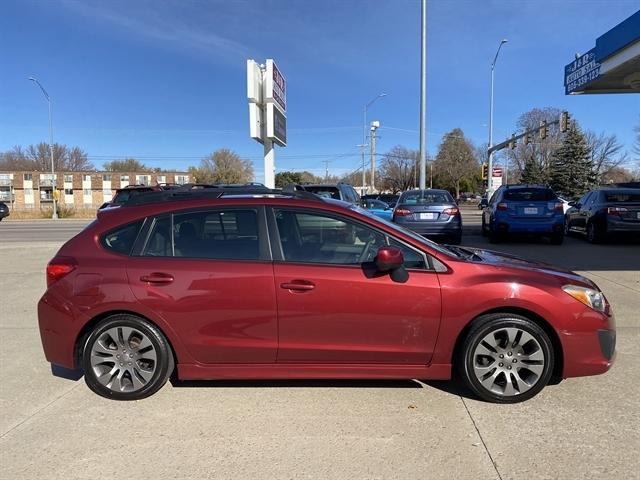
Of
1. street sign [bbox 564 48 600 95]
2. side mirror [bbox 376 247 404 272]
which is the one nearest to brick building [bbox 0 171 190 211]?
street sign [bbox 564 48 600 95]

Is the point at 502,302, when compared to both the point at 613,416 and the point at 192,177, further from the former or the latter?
the point at 192,177

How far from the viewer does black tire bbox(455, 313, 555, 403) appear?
3793mm

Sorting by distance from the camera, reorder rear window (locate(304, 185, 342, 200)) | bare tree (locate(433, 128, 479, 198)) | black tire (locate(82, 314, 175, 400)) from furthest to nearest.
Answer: bare tree (locate(433, 128, 479, 198)) → rear window (locate(304, 185, 342, 200)) → black tire (locate(82, 314, 175, 400))

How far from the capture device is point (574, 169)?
191 feet

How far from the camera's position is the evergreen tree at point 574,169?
58188 mm

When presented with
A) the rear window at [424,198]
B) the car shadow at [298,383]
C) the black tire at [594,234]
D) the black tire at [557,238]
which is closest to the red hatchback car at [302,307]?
the car shadow at [298,383]

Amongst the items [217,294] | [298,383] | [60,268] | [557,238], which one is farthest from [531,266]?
[557,238]

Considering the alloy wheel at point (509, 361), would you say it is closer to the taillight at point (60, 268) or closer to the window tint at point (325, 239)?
the window tint at point (325, 239)

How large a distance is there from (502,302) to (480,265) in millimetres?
320

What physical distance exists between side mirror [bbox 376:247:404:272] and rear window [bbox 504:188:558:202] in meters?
10.6

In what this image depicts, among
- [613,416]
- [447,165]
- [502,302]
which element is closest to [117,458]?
[502,302]

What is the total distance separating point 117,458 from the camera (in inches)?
125

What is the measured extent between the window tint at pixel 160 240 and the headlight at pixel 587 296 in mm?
3025

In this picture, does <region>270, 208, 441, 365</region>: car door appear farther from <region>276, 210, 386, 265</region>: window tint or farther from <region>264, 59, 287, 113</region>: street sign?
<region>264, 59, 287, 113</region>: street sign
